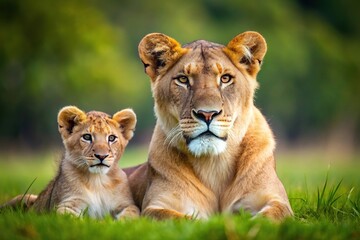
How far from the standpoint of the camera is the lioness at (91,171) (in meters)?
6.27

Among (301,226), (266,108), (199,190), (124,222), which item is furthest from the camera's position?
(266,108)

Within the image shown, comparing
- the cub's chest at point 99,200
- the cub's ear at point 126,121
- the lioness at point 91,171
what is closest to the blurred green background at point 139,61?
the cub's ear at point 126,121

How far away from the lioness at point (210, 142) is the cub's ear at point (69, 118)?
76 cm

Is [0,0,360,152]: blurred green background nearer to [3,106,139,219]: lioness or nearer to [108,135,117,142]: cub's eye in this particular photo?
[3,106,139,219]: lioness

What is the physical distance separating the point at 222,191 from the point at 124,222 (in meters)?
0.97

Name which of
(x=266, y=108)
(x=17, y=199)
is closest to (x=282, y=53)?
(x=266, y=108)

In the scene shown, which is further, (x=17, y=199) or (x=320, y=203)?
(x=17, y=199)

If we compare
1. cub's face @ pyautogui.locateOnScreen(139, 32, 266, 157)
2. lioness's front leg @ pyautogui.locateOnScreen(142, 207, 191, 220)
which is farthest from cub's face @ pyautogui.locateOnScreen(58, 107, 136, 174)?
lioness's front leg @ pyautogui.locateOnScreen(142, 207, 191, 220)

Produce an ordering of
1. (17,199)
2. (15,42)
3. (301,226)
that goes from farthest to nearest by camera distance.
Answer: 1. (15,42)
2. (17,199)
3. (301,226)

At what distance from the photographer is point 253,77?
20.2 ft

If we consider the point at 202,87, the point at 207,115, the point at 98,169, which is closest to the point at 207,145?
the point at 207,115

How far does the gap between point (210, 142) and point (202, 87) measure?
44cm

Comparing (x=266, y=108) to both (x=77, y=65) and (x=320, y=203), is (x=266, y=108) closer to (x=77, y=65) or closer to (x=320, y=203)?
(x=77, y=65)

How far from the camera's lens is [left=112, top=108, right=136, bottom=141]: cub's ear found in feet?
22.4
